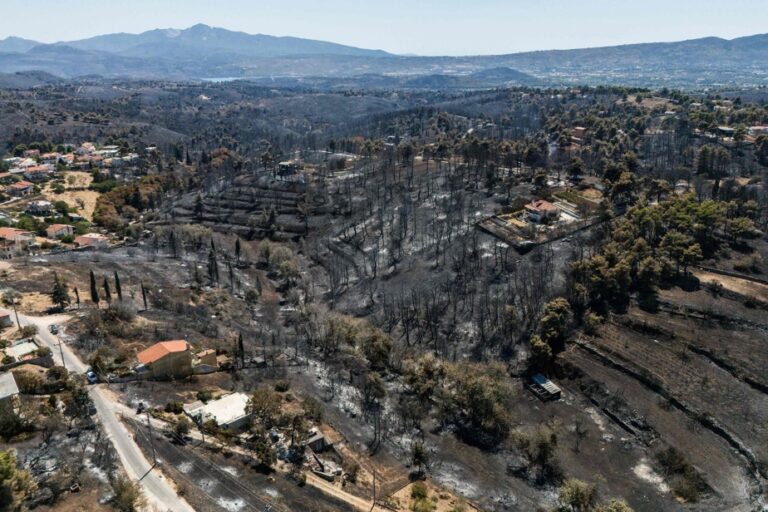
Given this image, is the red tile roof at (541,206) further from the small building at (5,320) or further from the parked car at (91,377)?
the small building at (5,320)

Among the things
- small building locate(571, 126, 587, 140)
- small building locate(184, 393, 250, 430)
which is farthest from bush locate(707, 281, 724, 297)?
small building locate(571, 126, 587, 140)

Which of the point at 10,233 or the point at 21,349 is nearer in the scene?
the point at 21,349

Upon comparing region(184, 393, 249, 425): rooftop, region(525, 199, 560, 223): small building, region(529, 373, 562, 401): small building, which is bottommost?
region(529, 373, 562, 401): small building

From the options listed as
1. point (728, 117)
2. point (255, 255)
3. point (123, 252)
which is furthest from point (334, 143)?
point (728, 117)

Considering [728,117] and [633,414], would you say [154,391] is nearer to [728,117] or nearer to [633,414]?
[633,414]

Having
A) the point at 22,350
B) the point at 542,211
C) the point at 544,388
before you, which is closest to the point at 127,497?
the point at 22,350

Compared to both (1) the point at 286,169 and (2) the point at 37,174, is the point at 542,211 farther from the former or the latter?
(2) the point at 37,174

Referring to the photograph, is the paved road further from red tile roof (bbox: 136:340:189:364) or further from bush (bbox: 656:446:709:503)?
bush (bbox: 656:446:709:503)
